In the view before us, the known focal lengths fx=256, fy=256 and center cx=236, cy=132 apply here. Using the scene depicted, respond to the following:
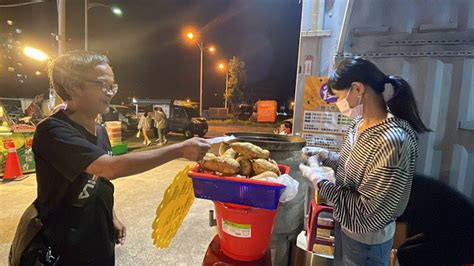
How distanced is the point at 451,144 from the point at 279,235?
168 centimetres

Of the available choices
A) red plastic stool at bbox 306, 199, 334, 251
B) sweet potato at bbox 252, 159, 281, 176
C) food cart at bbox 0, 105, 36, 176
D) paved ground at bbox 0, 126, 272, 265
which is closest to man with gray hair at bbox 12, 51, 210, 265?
sweet potato at bbox 252, 159, 281, 176

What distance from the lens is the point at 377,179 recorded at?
128 centimetres

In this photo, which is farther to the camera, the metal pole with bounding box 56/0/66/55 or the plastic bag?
the metal pole with bounding box 56/0/66/55

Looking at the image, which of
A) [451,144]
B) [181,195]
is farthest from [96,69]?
[451,144]

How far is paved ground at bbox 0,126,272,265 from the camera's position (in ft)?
10.1

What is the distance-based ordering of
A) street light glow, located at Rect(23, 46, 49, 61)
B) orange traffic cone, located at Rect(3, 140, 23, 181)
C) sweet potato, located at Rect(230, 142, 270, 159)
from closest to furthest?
sweet potato, located at Rect(230, 142, 270, 159) < orange traffic cone, located at Rect(3, 140, 23, 181) < street light glow, located at Rect(23, 46, 49, 61)

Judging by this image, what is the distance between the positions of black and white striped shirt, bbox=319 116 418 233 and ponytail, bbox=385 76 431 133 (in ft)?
0.26

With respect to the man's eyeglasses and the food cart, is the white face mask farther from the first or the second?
the food cart

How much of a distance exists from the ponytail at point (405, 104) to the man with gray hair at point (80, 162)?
3.78 feet

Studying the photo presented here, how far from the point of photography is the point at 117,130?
8.78 m

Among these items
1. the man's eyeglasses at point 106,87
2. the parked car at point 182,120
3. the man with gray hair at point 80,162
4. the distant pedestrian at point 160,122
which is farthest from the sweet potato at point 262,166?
the parked car at point 182,120

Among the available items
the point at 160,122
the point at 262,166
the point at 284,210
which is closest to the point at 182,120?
the point at 160,122

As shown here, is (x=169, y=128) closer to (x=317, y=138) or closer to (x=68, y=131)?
(x=317, y=138)

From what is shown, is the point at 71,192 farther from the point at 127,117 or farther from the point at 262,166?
the point at 127,117
